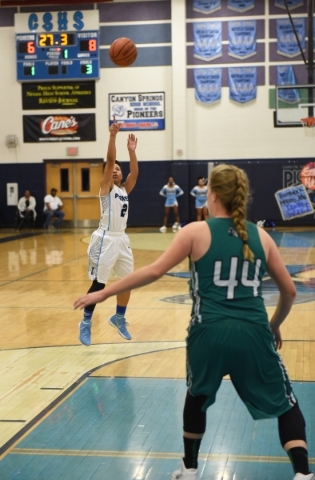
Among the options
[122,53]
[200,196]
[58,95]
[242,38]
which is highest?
[242,38]

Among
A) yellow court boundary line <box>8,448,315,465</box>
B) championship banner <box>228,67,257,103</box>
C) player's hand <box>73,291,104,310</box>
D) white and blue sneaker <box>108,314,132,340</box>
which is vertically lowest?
yellow court boundary line <box>8,448,315,465</box>

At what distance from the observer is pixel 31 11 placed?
25094 mm

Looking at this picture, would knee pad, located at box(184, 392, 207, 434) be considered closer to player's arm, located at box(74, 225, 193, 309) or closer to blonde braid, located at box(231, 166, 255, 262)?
player's arm, located at box(74, 225, 193, 309)

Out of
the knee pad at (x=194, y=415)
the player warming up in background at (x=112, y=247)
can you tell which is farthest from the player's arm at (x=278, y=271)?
the player warming up in background at (x=112, y=247)

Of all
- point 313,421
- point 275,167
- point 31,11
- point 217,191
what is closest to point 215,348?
point 217,191

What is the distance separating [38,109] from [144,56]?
4.12 m

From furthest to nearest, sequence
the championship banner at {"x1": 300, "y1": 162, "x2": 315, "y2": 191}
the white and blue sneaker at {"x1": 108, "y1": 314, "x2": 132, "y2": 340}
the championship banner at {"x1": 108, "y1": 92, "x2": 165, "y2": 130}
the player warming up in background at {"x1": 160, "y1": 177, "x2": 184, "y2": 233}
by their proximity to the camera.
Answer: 1. the championship banner at {"x1": 108, "y1": 92, "x2": 165, "y2": 130}
2. the championship banner at {"x1": 300, "y1": 162, "x2": 315, "y2": 191}
3. the player warming up in background at {"x1": 160, "y1": 177, "x2": 184, "y2": 233}
4. the white and blue sneaker at {"x1": 108, "y1": 314, "x2": 132, "y2": 340}

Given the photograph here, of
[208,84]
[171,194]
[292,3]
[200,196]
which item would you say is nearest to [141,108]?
[208,84]

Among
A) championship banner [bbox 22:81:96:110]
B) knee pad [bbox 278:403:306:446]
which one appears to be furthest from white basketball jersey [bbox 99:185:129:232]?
championship banner [bbox 22:81:96:110]

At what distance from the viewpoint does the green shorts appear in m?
3.39

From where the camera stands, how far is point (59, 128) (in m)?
25.5

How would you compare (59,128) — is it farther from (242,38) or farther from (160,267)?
(160,267)

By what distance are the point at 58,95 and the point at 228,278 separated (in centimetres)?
2286

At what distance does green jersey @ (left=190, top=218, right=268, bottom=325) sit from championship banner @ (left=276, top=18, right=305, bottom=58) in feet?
71.3
